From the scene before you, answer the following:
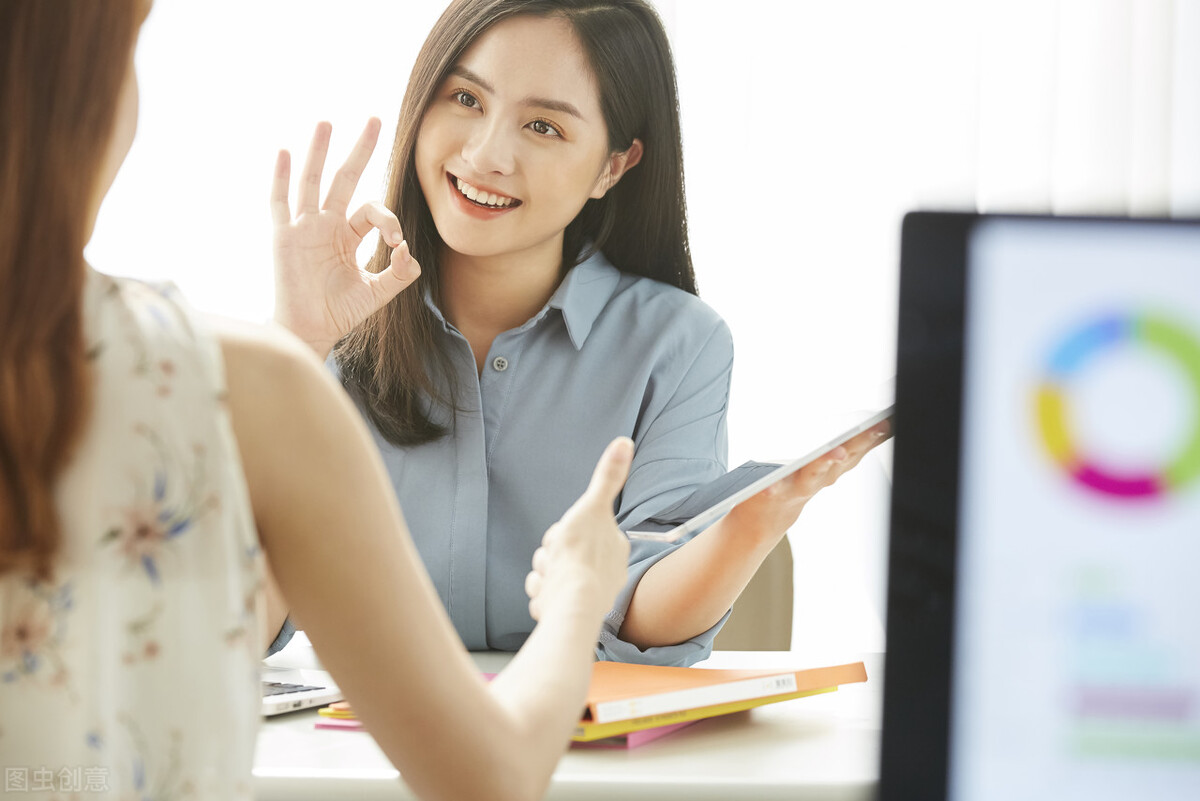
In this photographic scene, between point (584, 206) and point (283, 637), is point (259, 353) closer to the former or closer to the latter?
point (283, 637)

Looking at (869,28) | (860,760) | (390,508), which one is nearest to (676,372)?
(860,760)

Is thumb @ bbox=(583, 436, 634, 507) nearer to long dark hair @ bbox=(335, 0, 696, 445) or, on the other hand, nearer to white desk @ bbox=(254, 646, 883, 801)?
white desk @ bbox=(254, 646, 883, 801)

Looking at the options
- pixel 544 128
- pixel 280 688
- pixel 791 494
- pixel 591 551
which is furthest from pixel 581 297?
pixel 591 551

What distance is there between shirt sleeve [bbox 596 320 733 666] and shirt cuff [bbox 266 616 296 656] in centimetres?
33

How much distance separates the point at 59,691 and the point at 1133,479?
0.45 metres

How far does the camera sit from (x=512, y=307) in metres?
1.63

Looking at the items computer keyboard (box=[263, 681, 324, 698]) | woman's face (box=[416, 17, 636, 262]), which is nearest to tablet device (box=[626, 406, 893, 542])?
computer keyboard (box=[263, 681, 324, 698])

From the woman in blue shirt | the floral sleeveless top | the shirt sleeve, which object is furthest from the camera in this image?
the woman in blue shirt

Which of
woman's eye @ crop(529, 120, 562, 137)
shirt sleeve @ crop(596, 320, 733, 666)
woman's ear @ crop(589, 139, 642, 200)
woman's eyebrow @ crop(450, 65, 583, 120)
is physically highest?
woman's eyebrow @ crop(450, 65, 583, 120)

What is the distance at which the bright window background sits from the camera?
251 cm

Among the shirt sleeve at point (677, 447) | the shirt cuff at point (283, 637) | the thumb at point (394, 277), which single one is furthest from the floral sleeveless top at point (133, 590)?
the thumb at point (394, 277)

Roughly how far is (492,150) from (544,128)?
0.10 m

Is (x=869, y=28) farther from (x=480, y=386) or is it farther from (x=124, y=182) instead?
(x=124, y=182)

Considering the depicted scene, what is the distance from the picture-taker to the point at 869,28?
2.57m
